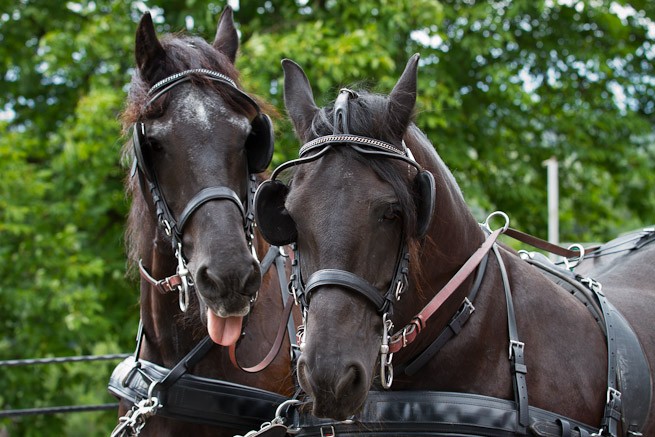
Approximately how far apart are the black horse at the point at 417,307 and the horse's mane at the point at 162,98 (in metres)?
0.55

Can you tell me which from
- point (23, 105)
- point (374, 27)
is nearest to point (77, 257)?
point (23, 105)

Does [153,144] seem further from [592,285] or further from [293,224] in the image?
[592,285]

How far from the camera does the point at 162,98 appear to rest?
10.2ft

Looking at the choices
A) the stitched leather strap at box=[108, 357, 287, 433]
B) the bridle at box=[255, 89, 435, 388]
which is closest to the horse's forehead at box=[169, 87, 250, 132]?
the bridle at box=[255, 89, 435, 388]

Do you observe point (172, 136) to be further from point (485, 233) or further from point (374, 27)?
point (374, 27)

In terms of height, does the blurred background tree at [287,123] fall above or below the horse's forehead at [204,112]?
above

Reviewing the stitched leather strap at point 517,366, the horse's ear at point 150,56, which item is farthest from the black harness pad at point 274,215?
the horse's ear at point 150,56

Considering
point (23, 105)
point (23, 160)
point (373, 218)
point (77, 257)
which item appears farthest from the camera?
point (23, 105)

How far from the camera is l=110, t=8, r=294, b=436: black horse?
113 inches

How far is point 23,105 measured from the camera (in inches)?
329

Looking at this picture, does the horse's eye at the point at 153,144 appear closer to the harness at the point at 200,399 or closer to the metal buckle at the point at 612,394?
the harness at the point at 200,399

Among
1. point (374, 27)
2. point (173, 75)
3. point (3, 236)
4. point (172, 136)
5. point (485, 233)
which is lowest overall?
point (485, 233)

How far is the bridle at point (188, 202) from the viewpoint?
2922 mm

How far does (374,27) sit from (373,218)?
4.70 meters
